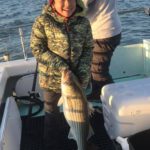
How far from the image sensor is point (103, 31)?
185 inches

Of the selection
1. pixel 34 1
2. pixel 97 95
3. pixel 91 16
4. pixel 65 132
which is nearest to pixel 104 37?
pixel 91 16

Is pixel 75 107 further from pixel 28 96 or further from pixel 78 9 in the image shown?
pixel 28 96

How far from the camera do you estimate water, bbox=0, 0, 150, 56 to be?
10.7 meters

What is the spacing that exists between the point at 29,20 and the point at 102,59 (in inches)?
335

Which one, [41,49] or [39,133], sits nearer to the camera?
[41,49]

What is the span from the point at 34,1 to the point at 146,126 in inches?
502

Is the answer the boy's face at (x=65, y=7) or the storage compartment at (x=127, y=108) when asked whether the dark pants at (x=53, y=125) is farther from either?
the boy's face at (x=65, y=7)

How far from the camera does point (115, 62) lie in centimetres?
594

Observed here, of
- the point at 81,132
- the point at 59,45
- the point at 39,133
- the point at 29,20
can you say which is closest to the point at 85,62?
the point at 59,45

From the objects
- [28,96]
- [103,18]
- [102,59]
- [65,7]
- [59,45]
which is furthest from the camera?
[28,96]

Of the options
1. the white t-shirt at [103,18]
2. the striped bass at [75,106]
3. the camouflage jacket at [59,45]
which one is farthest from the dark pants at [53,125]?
the white t-shirt at [103,18]

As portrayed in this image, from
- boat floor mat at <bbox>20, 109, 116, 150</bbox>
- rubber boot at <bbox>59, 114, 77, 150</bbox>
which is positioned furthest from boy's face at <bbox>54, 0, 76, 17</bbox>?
boat floor mat at <bbox>20, 109, 116, 150</bbox>

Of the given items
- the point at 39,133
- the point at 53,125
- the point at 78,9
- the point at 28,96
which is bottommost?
the point at 39,133

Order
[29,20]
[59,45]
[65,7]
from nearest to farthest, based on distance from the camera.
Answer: [65,7], [59,45], [29,20]
